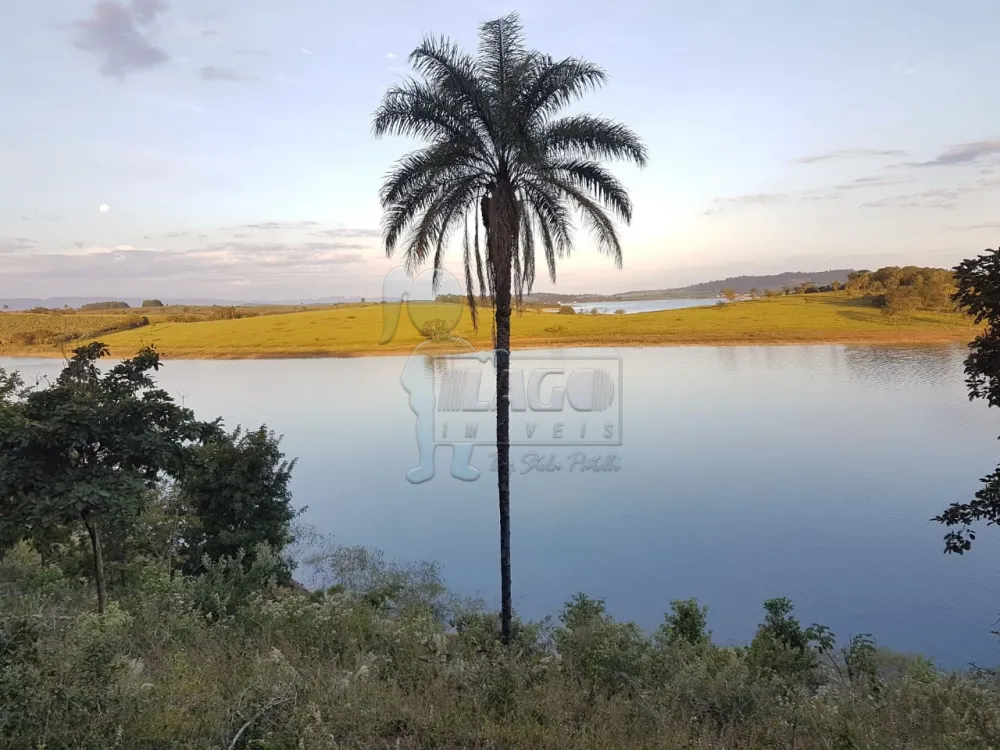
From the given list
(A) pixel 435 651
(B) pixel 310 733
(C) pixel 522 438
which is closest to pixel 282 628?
(A) pixel 435 651

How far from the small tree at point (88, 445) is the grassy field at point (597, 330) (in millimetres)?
55048

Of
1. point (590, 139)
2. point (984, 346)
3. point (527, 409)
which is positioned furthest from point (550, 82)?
point (527, 409)

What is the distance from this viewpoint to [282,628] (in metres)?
6.63

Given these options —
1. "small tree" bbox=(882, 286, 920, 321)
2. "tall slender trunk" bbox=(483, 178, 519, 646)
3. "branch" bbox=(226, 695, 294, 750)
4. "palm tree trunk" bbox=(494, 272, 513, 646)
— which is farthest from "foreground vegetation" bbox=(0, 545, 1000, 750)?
"small tree" bbox=(882, 286, 920, 321)

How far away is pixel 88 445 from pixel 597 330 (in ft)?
232

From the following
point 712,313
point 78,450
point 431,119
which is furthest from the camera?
point 712,313

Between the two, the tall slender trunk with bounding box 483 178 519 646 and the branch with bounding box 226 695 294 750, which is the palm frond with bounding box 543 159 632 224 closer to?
the tall slender trunk with bounding box 483 178 519 646

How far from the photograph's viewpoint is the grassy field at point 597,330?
67562 millimetres

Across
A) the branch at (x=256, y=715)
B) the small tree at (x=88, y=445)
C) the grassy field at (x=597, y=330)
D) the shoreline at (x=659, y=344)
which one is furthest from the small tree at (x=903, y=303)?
the branch at (x=256, y=715)

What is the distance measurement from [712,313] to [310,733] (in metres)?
87.0

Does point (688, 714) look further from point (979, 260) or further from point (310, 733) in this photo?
point (979, 260)

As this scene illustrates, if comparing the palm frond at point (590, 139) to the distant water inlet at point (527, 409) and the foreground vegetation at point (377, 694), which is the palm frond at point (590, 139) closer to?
the foreground vegetation at point (377, 694)

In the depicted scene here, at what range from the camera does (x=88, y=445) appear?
7.64m

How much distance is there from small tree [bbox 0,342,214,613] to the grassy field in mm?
55048
